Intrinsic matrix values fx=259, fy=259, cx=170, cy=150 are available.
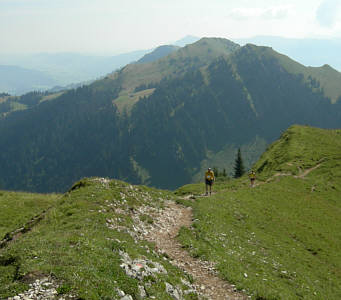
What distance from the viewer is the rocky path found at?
16.1 m

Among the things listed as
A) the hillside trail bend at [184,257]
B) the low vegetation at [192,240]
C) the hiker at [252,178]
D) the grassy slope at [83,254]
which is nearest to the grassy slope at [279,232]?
the low vegetation at [192,240]

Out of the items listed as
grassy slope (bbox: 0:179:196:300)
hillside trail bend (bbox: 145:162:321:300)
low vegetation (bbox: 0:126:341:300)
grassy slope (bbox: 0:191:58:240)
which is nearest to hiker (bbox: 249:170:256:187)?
low vegetation (bbox: 0:126:341:300)

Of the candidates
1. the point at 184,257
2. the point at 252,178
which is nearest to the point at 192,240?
the point at 184,257

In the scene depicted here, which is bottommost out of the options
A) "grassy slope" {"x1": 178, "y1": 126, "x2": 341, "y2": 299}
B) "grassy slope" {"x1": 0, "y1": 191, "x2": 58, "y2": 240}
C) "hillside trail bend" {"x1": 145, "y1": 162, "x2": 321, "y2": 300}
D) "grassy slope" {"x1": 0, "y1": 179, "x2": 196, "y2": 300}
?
"grassy slope" {"x1": 178, "y1": 126, "x2": 341, "y2": 299}

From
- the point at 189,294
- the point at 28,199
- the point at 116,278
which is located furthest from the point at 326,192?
the point at 28,199

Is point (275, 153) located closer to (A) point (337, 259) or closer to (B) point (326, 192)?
(B) point (326, 192)

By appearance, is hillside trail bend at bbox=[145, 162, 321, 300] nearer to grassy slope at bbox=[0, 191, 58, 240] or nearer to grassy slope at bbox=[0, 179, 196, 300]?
grassy slope at bbox=[0, 179, 196, 300]

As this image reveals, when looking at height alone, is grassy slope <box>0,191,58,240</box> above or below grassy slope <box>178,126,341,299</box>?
above

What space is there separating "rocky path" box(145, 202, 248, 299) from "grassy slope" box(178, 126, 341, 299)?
696 mm

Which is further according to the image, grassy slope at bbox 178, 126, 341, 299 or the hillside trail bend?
grassy slope at bbox 178, 126, 341, 299

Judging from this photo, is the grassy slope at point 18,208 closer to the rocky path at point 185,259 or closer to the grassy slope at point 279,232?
the rocky path at point 185,259

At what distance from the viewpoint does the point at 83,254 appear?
532 inches

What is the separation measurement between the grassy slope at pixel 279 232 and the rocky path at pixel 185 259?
70 cm

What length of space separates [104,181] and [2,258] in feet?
53.7
